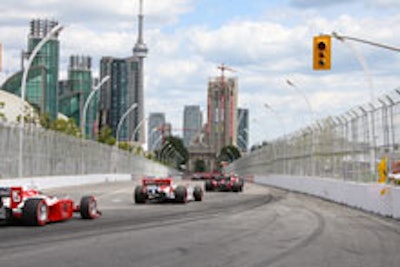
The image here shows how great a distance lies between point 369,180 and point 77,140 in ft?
116

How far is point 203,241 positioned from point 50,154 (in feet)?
115

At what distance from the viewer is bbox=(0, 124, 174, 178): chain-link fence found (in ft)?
123

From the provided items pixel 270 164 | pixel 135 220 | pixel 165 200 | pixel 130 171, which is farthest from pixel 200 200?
pixel 130 171

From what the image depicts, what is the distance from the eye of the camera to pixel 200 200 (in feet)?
94.6

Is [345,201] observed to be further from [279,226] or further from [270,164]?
[270,164]

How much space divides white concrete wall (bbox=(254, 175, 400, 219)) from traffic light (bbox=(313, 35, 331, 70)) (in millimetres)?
4226

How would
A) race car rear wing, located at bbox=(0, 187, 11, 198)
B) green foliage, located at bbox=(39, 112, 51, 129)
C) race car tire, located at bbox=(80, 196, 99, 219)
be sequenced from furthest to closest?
green foliage, located at bbox=(39, 112, 51, 129) → race car tire, located at bbox=(80, 196, 99, 219) → race car rear wing, located at bbox=(0, 187, 11, 198)

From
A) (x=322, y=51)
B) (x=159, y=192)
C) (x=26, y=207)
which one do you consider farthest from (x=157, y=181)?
(x=26, y=207)

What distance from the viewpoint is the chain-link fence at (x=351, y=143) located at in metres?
23.5

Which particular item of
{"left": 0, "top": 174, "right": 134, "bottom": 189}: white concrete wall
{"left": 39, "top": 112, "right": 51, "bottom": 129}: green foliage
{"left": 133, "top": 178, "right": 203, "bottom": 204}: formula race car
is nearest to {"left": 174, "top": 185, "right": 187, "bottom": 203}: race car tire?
{"left": 133, "top": 178, "right": 203, "bottom": 204}: formula race car

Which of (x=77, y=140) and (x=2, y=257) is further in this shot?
(x=77, y=140)

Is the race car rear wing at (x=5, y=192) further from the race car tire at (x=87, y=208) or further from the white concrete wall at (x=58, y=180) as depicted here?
the white concrete wall at (x=58, y=180)

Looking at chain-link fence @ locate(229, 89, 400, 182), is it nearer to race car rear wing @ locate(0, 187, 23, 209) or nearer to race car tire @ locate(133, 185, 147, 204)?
race car tire @ locate(133, 185, 147, 204)

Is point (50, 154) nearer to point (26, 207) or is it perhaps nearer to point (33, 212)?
point (26, 207)
